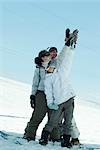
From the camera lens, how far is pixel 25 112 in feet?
44.4

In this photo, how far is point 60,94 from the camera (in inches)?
289

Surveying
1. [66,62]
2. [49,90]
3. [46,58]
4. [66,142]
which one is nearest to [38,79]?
[46,58]

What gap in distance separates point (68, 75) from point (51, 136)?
1145 mm

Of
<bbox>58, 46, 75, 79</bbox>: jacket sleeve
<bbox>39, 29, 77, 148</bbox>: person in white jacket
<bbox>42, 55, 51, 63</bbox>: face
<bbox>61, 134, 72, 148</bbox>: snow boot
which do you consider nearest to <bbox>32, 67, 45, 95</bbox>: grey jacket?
<bbox>42, 55, 51, 63</bbox>: face

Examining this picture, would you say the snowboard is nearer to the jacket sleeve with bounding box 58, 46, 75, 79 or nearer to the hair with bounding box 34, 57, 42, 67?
the jacket sleeve with bounding box 58, 46, 75, 79

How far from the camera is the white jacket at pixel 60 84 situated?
730cm

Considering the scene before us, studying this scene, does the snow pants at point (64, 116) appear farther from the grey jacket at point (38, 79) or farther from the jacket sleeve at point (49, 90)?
the grey jacket at point (38, 79)

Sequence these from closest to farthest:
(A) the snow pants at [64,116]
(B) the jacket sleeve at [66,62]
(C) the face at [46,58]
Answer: (B) the jacket sleeve at [66,62], (A) the snow pants at [64,116], (C) the face at [46,58]

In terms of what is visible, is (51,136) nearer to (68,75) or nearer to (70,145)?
(70,145)

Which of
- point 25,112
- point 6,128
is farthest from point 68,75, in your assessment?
point 25,112

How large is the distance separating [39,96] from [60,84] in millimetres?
506

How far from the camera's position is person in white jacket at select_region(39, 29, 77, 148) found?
7.30 metres

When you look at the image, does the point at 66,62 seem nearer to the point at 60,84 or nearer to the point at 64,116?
the point at 60,84

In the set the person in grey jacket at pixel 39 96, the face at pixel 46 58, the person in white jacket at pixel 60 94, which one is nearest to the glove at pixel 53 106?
the person in white jacket at pixel 60 94
